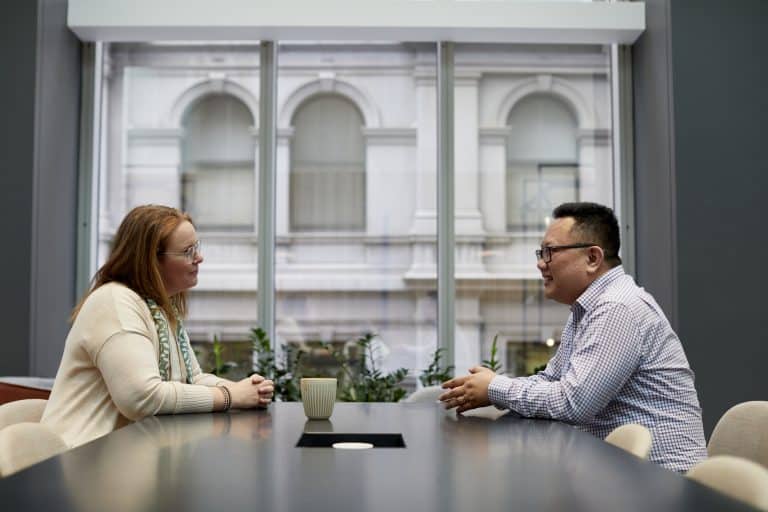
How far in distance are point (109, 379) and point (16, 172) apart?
280 centimetres

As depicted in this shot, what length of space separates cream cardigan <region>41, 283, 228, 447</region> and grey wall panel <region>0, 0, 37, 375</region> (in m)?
2.44

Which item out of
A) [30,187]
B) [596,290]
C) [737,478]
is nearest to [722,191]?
[596,290]

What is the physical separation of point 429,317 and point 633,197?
58.4 inches

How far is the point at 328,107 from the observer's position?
5.30 meters

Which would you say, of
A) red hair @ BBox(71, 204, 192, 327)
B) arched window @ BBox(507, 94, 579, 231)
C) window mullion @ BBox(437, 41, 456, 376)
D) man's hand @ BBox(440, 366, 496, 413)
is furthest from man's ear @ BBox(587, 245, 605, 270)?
arched window @ BBox(507, 94, 579, 231)

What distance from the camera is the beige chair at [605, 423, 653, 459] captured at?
1635 millimetres

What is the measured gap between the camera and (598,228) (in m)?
2.59

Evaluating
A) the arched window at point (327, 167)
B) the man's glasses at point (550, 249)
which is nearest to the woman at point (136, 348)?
the man's glasses at point (550, 249)

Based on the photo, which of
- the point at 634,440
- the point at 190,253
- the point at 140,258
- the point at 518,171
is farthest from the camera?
the point at 518,171

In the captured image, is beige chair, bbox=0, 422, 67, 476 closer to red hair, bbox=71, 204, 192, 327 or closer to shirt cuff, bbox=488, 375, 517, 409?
red hair, bbox=71, 204, 192, 327

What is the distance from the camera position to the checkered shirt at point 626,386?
2.21 m

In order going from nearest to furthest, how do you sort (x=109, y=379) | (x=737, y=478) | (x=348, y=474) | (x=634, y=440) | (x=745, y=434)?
(x=737, y=478) → (x=348, y=474) → (x=634, y=440) → (x=109, y=379) → (x=745, y=434)

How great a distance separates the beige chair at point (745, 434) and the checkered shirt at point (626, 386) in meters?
0.11

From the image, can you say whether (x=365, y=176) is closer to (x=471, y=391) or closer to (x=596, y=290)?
(x=596, y=290)
